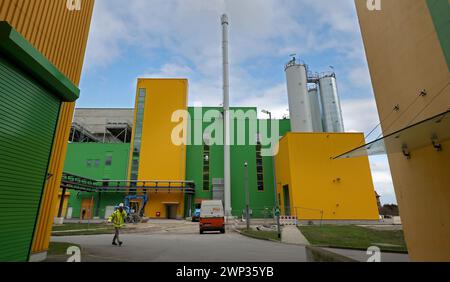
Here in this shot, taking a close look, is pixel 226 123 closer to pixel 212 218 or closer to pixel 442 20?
pixel 212 218

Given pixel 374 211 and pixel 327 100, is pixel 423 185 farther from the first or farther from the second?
pixel 327 100

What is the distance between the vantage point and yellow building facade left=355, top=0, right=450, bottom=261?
236 inches

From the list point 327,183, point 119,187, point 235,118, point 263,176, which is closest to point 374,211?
→ point 327,183

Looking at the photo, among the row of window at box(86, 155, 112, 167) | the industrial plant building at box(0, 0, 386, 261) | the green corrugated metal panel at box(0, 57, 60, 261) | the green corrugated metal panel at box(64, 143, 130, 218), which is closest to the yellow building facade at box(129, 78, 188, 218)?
the industrial plant building at box(0, 0, 386, 261)

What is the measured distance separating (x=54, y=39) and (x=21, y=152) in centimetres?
462

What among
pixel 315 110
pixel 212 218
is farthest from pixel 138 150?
pixel 315 110

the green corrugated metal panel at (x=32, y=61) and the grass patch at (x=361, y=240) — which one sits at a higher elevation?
the green corrugated metal panel at (x=32, y=61)

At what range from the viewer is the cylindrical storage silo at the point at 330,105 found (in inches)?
1501

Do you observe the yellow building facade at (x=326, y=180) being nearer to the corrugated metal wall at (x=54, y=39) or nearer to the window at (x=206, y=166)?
the window at (x=206, y=166)

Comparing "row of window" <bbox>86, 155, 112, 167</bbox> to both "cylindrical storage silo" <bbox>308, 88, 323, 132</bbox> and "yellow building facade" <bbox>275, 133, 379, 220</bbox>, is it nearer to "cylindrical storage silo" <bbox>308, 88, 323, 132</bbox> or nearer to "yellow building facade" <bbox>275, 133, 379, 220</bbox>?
"yellow building facade" <bbox>275, 133, 379, 220</bbox>

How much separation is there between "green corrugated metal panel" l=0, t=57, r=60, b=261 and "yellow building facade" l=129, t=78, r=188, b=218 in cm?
3478

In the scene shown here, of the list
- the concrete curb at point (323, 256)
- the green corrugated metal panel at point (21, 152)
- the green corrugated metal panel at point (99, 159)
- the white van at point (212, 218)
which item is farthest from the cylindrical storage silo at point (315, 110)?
the green corrugated metal panel at point (21, 152)

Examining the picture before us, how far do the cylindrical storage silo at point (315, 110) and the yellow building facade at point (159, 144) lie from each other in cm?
2184
